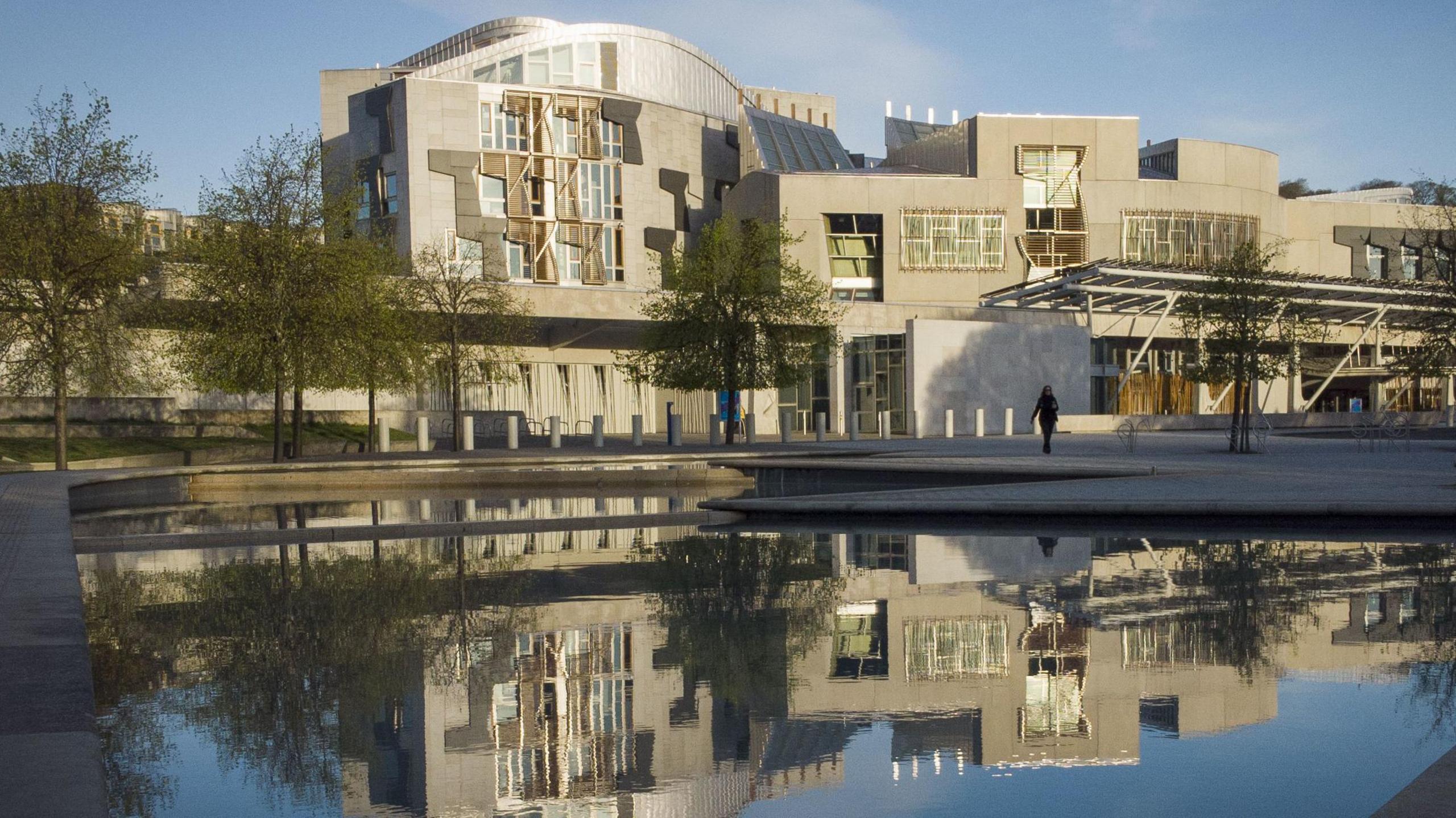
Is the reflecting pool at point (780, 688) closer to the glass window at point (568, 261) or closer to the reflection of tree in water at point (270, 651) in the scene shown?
the reflection of tree in water at point (270, 651)

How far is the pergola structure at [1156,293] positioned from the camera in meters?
40.3

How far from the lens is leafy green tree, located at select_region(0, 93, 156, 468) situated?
2344cm

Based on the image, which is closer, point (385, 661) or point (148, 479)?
point (385, 661)

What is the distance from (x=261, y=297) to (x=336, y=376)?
224 centimetres

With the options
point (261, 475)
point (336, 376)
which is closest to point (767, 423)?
point (336, 376)

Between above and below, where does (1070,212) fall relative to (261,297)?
above

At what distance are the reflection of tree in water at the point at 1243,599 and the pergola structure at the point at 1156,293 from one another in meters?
30.5

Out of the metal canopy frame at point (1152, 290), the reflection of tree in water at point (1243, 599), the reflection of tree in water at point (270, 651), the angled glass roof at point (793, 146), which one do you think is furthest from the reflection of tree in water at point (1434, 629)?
the angled glass roof at point (793, 146)

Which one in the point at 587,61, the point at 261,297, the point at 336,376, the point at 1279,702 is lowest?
the point at 1279,702

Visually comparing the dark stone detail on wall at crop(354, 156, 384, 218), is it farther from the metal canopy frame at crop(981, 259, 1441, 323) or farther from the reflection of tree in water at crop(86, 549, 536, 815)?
the reflection of tree in water at crop(86, 549, 536, 815)

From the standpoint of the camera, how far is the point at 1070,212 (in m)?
59.7

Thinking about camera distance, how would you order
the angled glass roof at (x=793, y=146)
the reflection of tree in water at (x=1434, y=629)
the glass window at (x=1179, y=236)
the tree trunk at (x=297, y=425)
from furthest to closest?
the angled glass roof at (x=793, y=146)
the glass window at (x=1179, y=236)
the tree trunk at (x=297, y=425)
the reflection of tree in water at (x=1434, y=629)

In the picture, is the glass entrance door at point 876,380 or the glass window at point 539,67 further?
the glass window at point 539,67

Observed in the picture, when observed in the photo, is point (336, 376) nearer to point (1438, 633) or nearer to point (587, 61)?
point (1438, 633)
